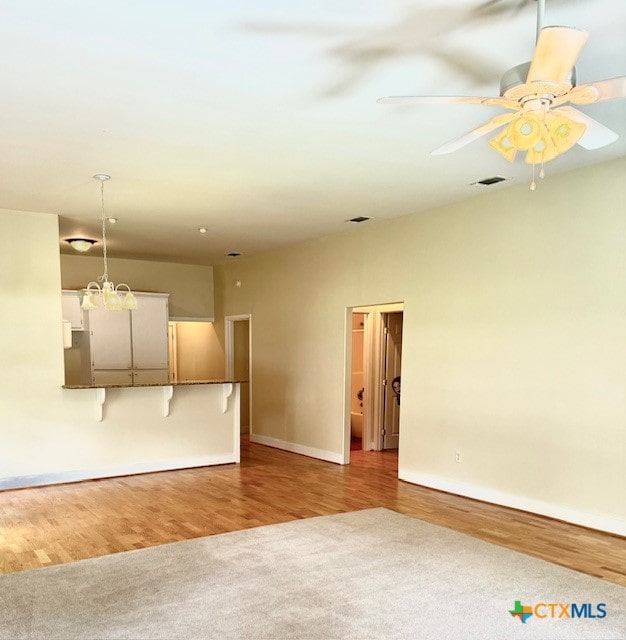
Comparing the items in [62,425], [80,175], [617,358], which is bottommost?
[62,425]

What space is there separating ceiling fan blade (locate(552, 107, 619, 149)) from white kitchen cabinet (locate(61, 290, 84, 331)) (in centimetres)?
674

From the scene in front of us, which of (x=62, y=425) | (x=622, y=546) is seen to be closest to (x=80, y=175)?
(x=62, y=425)

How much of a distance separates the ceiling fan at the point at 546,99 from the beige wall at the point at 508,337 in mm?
1897

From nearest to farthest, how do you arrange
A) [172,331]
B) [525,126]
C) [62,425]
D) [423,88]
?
1. [525,126]
2. [423,88]
3. [62,425]
4. [172,331]

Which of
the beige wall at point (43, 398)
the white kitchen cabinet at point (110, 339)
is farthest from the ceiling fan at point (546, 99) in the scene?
the white kitchen cabinet at point (110, 339)

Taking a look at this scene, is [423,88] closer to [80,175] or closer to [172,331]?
[80,175]

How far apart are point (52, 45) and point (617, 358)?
401cm

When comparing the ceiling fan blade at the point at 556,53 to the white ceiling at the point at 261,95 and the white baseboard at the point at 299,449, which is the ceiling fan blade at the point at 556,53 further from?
the white baseboard at the point at 299,449

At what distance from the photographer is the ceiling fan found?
1844 mm

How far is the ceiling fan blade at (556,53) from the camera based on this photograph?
1.77 meters

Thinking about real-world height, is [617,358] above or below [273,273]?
below

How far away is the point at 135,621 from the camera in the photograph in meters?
2.68

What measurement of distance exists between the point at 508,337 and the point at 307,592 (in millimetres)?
2782

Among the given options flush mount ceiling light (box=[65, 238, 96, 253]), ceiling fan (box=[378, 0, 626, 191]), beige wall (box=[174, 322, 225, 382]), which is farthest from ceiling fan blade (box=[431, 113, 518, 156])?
beige wall (box=[174, 322, 225, 382])
